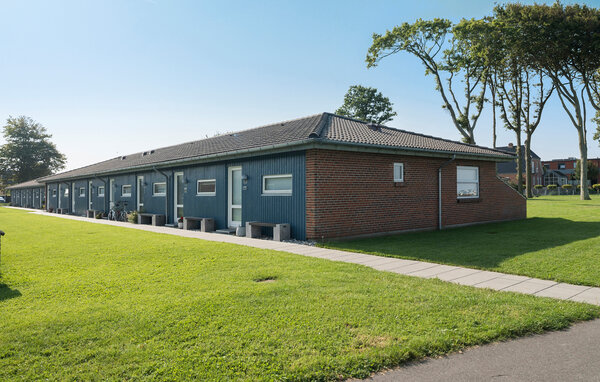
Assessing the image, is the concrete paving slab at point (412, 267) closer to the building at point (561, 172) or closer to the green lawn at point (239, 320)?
the green lawn at point (239, 320)

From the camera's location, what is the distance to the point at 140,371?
2.98m

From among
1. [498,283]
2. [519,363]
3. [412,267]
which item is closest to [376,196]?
[412,267]

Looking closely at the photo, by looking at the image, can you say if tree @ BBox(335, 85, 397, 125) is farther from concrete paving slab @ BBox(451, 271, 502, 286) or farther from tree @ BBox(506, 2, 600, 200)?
concrete paving slab @ BBox(451, 271, 502, 286)

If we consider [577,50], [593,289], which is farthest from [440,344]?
[577,50]

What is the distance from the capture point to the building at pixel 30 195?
4006 cm

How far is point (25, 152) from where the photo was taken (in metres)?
68.5

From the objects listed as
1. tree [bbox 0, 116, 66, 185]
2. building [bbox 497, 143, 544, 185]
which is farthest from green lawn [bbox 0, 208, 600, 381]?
tree [bbox 0, 116, 66, 185]

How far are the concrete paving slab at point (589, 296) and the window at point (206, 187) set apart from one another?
1179 cm

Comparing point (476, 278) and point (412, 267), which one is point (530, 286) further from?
point (412, 267)

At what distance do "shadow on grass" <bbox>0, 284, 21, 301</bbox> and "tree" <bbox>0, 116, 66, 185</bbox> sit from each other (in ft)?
253

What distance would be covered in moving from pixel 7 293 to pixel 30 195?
159ft

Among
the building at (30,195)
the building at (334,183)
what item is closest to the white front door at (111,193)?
the building at (334,183)

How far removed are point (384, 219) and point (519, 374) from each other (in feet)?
30.2

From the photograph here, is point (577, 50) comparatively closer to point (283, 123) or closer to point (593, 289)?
point (283, 123)
